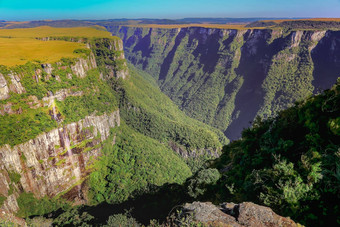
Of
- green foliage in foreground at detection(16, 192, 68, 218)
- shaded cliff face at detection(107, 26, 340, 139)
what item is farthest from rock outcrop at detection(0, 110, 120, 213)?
shaded cliff face at detection(107, 26, 340, 139)

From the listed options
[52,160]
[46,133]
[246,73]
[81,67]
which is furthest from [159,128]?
[246,73]

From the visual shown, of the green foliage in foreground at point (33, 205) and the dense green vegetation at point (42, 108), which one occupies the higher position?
the dense green vegetation at point (42, 108)

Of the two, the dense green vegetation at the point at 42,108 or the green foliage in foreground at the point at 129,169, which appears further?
the green foliage in foreground at the point at 129,169

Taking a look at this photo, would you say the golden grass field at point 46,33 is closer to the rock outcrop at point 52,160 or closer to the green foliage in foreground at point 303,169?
the rock outcrop at point 52,160

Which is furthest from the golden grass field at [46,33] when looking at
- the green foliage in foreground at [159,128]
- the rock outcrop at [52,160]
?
the rock outcrop at [52,160]

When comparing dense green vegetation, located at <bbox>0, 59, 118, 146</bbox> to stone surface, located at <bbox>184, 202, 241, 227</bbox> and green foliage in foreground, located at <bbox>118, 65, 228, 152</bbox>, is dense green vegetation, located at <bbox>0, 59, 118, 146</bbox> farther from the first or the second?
stone surface, located at <bbox>184, 202, 241, 227</bbox>

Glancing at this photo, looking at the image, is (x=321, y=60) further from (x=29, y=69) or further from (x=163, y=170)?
(x=29, y=69)

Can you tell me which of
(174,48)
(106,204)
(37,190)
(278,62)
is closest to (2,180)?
(37,190)

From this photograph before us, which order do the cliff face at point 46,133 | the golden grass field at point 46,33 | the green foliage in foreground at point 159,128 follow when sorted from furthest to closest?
the golden grass field at point 46,33, the green foliage in foreground at point 159,128, the cliff face at point 46,133

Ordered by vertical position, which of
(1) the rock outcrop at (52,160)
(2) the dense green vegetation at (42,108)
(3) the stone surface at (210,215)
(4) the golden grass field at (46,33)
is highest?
(4) the golden grass field at (46,33)
